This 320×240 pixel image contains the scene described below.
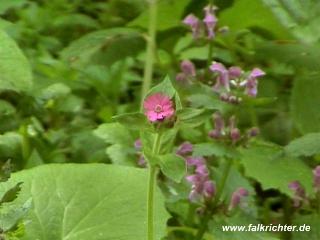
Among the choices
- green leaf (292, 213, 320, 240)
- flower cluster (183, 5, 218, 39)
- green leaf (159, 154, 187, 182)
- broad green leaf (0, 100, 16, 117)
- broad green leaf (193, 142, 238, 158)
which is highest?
flower cluster (183, 5, 218, 39)

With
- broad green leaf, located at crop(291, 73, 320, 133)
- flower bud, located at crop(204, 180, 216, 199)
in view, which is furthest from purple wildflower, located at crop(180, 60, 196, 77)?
flower bud, located at crop(204, 180, 216, 199)

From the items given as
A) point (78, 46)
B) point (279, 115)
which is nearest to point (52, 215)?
point (78, 46)

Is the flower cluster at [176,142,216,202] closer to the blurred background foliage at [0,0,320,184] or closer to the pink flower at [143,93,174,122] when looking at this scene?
the blurred background foliage at [0,0,320,184]

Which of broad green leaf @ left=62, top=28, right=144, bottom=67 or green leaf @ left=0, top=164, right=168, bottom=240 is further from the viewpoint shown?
broad green leaf @ left=62, top=28, right=144, bottom=67

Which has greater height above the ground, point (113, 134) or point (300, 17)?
point (300, 17)

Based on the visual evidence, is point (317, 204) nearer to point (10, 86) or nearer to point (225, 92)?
point (225, 92)

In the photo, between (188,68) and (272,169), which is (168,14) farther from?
(272,169)

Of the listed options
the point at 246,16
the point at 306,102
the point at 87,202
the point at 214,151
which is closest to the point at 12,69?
the point at 87,202
